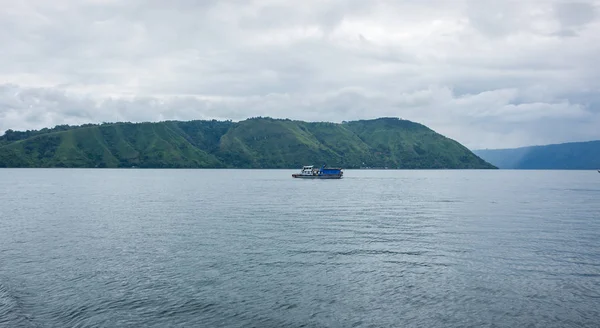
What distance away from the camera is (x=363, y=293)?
106ft

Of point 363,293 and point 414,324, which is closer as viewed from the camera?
point 414,324

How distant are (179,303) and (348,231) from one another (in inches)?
1342

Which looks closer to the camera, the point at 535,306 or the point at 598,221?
the point at 535,306

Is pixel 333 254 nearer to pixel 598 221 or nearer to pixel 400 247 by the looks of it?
pixel 400 247

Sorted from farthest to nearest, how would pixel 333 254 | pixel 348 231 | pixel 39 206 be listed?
1. pixel 39 206
2. pixel 348 231
3. pixel 333 254

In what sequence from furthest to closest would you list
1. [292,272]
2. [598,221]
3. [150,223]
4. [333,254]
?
[598,221] < [150,223] < [333,254] < [292,272]

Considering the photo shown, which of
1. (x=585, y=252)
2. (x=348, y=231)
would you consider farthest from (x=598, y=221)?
(x=348, y=231)

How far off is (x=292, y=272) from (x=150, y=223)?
3716 centimetres

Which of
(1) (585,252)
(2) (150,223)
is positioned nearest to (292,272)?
(1) (585,252)

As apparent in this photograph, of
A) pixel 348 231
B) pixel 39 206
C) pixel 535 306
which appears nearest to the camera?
pixel 535 306

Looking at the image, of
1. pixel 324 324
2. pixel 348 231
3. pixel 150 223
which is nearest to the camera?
pixel 324 324

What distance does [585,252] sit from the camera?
4697cm

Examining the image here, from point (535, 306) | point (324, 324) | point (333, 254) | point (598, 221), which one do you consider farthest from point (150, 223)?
point (598, 221)

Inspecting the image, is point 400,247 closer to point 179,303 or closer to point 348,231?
point 348,231
